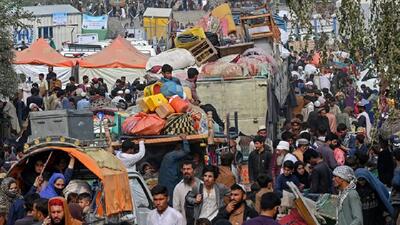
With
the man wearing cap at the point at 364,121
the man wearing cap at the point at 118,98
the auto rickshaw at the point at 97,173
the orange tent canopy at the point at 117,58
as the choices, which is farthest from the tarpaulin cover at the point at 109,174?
the orange tent canopy at the point at 117,58

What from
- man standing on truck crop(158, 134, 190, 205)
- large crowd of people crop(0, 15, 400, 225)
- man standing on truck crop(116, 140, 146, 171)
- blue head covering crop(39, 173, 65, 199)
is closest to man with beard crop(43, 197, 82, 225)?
large crowd of people crop(0, 15, 400, 225)

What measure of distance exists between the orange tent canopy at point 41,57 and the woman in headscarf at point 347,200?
77.8 ft

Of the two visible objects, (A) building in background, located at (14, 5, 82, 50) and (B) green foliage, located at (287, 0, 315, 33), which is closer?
(B) green foliage, located at (287, 0, 315, 33)

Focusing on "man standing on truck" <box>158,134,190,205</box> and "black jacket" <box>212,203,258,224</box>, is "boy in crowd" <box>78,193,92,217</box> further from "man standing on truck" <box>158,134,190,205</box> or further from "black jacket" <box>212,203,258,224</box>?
"man standing on truck" <box>158,134,190,205</box>

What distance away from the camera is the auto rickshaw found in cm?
1442

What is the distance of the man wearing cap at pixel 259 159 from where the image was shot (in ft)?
61.9

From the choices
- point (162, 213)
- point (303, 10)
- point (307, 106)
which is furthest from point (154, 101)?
point (307, 106)

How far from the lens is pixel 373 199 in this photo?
14.9m

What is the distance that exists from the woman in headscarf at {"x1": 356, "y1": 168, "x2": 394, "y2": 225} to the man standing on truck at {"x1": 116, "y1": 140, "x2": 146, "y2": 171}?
3.63 meters

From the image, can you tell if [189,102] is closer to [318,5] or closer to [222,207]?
[318,5]

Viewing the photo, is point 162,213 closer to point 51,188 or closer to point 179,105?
point 51,188

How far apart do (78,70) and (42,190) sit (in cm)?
2197

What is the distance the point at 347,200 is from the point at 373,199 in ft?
3.24

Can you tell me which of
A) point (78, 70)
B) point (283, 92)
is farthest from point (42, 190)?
point (78, 70)
